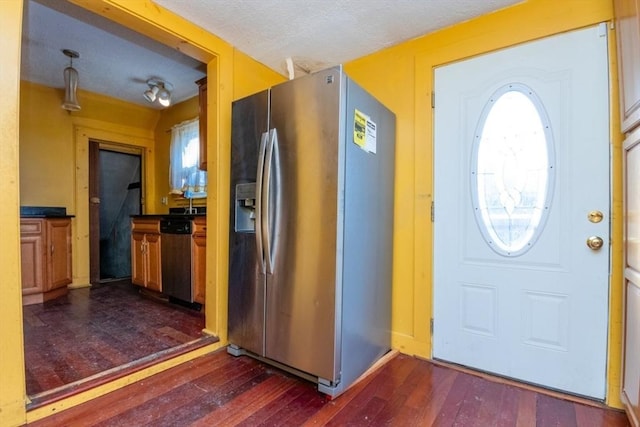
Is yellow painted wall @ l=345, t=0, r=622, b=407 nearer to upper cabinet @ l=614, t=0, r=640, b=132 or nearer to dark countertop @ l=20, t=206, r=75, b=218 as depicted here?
upper cabinet @ l=614, t=0, r=640, b=132

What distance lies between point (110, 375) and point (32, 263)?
7.35 feet

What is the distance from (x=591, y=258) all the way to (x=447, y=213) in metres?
0.77

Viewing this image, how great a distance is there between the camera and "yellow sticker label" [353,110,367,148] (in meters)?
1.78

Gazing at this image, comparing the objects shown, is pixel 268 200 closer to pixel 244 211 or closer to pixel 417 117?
pixel 244 211

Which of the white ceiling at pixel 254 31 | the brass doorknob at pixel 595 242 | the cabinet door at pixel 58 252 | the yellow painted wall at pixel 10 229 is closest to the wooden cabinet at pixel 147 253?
the cabinet door at pixel 58 252

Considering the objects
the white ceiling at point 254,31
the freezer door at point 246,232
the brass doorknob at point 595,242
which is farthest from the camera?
the freezer door at point 246,232

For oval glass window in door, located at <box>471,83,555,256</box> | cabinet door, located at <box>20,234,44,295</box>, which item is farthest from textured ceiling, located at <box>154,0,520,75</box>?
cabinet door, located at <box>20,234,44,295</box>

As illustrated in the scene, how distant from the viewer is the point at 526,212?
1821 millimetres

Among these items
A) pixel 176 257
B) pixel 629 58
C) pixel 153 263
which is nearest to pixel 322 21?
pixel 629 58

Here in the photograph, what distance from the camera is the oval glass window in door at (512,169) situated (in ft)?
5.85

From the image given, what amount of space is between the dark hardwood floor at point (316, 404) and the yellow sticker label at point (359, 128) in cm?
145

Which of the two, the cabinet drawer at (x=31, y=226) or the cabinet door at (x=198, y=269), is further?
the cabinet drawer at (x=31, y=226)

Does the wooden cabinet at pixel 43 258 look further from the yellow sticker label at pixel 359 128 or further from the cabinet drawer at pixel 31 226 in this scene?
the yellow sticker label at pixel 359 128

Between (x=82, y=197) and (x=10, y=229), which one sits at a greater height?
(x=82, y=197)
